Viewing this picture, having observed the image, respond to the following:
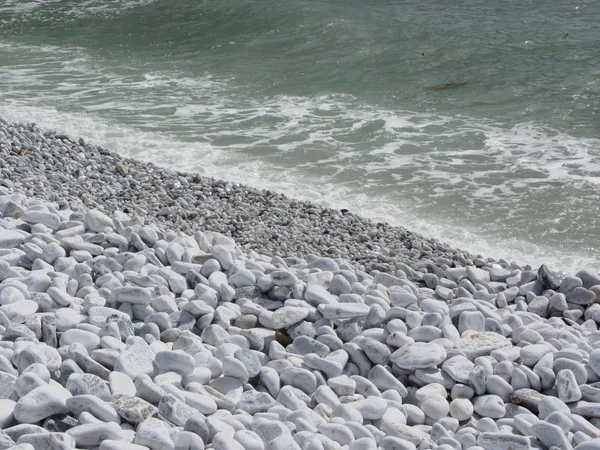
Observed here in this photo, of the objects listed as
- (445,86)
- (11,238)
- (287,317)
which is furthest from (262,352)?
(445,86)

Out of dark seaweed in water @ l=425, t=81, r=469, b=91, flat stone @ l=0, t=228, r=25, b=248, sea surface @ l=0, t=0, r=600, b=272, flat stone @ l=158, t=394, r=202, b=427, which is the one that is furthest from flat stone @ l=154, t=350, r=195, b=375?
dark seaweed in water @ l=425, t=81, r=469, b=91

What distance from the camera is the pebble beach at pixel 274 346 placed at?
238 cm

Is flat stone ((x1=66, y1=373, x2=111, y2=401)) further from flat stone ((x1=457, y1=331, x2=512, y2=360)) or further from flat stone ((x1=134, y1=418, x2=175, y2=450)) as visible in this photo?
flat stone ((x1=457, y1=331, x2=512, y2=360))

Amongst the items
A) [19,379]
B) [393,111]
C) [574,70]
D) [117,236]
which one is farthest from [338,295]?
[574,70]

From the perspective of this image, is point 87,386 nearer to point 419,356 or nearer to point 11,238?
point 419,356

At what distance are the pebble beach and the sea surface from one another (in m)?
1.34

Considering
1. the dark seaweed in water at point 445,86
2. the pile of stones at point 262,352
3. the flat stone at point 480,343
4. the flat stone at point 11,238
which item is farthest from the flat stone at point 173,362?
the dark seaweed in water at point 445,86

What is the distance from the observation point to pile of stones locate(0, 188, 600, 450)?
2363 mm

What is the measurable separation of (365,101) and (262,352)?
5.91m

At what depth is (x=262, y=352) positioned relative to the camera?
298 centimetres

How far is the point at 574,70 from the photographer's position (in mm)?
9570

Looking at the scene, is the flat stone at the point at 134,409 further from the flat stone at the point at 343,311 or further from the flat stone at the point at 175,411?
the flat stone at the point at 343,311

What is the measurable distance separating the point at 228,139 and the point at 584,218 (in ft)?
10.4

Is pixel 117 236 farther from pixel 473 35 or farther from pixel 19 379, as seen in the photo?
pixel 473 35
